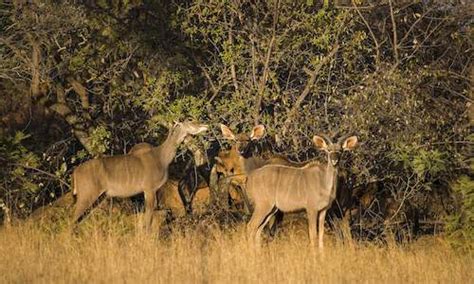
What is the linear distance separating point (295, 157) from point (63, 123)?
5034mm

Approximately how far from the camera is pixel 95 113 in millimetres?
15695

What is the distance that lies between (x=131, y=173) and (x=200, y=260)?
3934mm

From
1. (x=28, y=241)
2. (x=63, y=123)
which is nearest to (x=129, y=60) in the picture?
(x=63, y=123)

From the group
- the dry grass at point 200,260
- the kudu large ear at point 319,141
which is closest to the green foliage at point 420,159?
the dry grass at point 200,260

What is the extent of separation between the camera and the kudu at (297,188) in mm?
12547

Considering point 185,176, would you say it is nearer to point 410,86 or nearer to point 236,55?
point 236,55

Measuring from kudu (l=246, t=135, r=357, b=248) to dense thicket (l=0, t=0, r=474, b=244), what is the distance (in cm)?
96

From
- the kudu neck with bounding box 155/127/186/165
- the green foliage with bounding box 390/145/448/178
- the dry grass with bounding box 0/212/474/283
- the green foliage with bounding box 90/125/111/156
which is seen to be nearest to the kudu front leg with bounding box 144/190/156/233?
the kudu neck with bounding box 155/127/186/165

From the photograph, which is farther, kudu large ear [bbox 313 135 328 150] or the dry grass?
kudu large ear [bbox 313 135 328 150]

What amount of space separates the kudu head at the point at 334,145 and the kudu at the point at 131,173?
197 centimetres

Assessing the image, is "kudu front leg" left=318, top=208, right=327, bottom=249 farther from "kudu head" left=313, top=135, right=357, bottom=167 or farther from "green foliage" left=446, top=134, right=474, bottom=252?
"green foliage" left=446, top=134, right=474, bottom=252

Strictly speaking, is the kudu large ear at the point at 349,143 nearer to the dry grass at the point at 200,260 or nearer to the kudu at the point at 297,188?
the kudu at the point at 297,188

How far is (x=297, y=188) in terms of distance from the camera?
1280cm

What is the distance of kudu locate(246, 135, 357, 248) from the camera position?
494 inches
